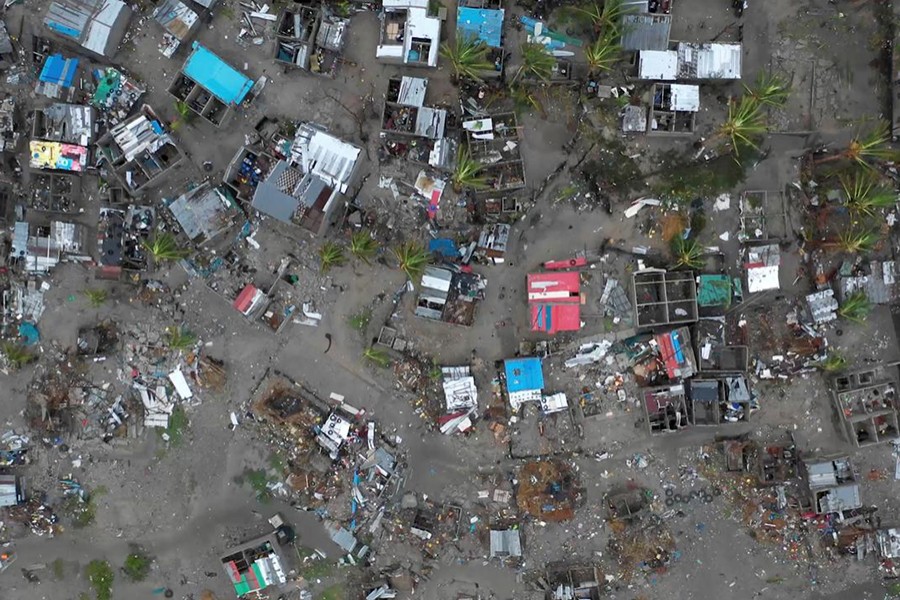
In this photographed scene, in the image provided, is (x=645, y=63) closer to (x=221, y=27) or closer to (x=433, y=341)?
(x=433, y=341)

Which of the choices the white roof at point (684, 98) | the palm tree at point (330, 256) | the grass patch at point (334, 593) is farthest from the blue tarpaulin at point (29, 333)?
the white roof at point (684, 98)

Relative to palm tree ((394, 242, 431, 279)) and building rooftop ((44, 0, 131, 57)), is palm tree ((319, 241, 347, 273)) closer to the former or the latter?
palm tree ((394, 242, 431, 279))

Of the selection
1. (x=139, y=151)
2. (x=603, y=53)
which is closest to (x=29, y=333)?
(x=139, y=151)

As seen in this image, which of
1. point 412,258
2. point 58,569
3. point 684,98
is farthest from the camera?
point 58,569

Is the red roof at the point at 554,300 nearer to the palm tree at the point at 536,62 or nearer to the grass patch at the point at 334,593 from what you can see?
the palm tree at the point at 536,62

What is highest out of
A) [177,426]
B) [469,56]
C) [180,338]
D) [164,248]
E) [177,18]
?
[177,18]

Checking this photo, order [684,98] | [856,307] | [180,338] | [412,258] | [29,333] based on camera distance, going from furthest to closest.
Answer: [29,333]
[180,338]
[856,307]
[412,258]
[684,98]

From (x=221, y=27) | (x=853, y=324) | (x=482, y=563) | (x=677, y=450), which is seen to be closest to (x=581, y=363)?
(x=677, y=450)

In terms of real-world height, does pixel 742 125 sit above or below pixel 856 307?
above

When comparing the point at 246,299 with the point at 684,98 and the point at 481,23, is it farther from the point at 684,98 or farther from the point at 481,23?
the point at 684,98

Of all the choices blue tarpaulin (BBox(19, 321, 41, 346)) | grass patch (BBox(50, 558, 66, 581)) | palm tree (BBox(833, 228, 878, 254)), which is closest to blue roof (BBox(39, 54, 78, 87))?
blue tarpaulin (BBox(19, 321, 41, 346))
